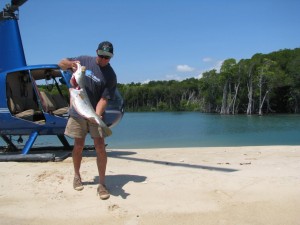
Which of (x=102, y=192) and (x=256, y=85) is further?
(x=256, y=85)

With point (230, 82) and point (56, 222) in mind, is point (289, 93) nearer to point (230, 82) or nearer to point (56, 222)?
point (230, 82)

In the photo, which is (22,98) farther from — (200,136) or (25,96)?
(200,136)

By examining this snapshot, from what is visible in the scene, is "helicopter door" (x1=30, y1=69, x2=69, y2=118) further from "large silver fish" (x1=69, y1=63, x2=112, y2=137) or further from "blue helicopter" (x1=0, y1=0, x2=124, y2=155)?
"large silver fish" (x1=69, y1=63, x2=112, y2=137)

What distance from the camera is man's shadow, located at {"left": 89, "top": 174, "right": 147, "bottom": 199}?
4656 millimetres

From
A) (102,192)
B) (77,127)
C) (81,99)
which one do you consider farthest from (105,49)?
(102,192)

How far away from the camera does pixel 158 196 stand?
14.9 feet

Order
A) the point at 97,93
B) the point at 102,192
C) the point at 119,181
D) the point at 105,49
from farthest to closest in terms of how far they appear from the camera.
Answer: the point at 119,181
the point at 97,93
the point at 105,49
the point at 102,192

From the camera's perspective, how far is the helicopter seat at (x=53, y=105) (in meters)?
7.98

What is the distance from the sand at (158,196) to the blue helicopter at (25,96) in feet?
5.88

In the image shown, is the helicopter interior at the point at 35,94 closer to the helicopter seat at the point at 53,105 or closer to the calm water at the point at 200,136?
the helicopter seat at the point at 53,105

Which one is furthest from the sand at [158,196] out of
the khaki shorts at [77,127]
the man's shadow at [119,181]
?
the khaki shorts at [77,127]

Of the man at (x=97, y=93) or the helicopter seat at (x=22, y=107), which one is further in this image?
the helicopter seat at (x=22, y=107)

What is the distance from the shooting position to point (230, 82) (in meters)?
83.8

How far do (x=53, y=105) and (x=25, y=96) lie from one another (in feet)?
2.45
